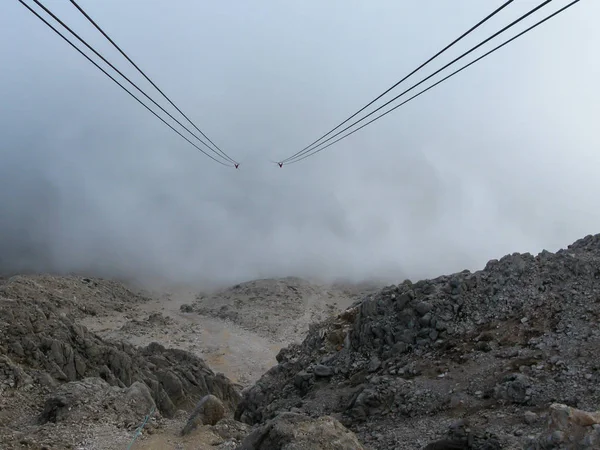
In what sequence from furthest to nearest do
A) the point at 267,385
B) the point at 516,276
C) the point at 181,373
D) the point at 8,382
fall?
the point at 181,373, the point at 267,385, the point at 516,276, the point at 8,382

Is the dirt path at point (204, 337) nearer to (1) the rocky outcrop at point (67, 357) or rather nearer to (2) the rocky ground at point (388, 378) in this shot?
(1) the rocky outcrop at point (67, 357)

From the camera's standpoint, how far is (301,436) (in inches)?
298

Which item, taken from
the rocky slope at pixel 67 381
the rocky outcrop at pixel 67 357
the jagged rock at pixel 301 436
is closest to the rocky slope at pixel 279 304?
the rocky slope at pixel 67 381

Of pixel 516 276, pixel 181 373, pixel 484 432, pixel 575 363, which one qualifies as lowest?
pixel 181 373

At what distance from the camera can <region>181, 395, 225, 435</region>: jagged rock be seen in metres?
11.3

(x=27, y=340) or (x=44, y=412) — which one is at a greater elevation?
(x=27, y=340)

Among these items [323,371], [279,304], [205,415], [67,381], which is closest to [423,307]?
[323,371]

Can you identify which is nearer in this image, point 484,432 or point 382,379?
point 484,432

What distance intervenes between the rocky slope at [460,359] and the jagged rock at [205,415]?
212 centimetres

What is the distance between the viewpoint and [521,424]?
8.71 meters

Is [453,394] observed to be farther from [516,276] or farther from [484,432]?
[516,276]

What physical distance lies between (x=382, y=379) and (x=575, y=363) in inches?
170

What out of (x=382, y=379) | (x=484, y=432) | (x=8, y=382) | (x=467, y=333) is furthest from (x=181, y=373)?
A: (x=484, y=432)

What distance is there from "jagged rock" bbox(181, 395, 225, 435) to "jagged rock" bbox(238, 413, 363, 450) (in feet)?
11.4
